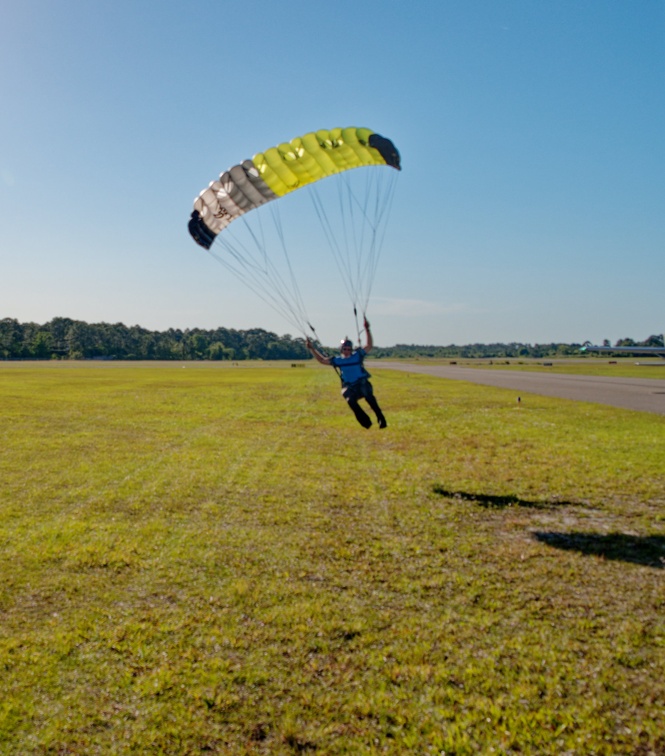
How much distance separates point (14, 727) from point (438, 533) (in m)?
6.12

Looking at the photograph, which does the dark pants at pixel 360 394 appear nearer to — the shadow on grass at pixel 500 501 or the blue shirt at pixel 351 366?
the blue shirt at pixel 351 366

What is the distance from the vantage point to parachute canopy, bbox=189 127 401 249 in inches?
527

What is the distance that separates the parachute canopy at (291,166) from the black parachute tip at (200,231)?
190 millimetres

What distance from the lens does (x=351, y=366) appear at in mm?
13258

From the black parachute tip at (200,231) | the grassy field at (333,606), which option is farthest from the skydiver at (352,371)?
the black parachute tip at (200,231)

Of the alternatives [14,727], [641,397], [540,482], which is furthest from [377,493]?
[641,397]

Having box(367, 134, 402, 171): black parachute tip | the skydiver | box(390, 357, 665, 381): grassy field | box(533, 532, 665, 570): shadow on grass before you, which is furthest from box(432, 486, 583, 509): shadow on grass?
box(390, 357, 665, 381): grassy field

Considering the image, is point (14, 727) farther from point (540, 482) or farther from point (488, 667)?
point (540, 482)

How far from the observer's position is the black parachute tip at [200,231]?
14.9 metres

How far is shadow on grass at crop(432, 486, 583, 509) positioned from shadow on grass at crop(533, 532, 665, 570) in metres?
1.69

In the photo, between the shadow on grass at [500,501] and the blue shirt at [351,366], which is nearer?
the shadow on grass at [500,501]

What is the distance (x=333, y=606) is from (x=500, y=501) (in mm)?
5569

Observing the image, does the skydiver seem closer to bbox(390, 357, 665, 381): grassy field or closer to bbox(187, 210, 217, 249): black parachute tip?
bbox(187, 210, 217, 249): black parachute tip

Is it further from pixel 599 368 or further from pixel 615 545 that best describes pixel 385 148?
pixel 599 368
